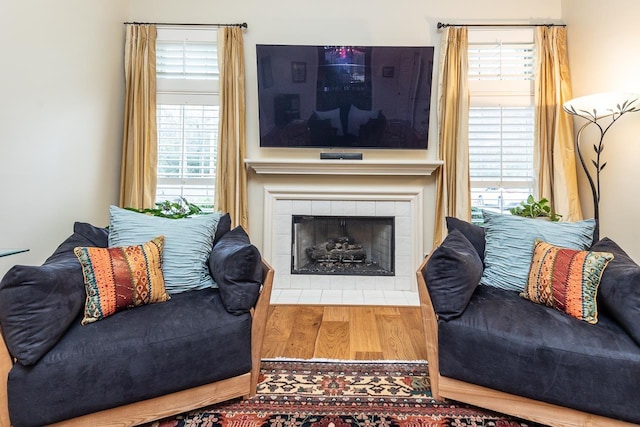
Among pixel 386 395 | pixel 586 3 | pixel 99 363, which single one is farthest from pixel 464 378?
pixel 586 3

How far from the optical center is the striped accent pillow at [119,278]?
143cm

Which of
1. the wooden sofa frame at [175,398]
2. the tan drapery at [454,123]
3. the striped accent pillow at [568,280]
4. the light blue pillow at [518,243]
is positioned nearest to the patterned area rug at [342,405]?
the wooden sofa frame at [175,398]

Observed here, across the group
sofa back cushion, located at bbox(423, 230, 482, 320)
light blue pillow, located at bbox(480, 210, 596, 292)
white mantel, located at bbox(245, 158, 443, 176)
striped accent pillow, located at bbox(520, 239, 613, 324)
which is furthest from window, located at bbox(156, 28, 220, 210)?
striped accent pillow, located at bbox(520, 239, 613, 324)

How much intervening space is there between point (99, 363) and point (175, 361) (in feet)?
0.87

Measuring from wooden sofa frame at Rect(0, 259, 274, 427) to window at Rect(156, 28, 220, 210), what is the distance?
203 centimetres

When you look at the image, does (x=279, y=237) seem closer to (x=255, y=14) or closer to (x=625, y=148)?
(x=255, y=14)

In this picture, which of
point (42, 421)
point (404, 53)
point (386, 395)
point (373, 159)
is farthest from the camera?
point (373, 159)

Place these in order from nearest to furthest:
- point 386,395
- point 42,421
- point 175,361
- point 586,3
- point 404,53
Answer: point 42,421 → point 175,361 → point 386,395 → point 586,3 → point 404,53

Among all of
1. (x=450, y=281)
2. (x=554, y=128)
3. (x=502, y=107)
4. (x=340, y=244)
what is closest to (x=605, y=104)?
(x=554, y=128)

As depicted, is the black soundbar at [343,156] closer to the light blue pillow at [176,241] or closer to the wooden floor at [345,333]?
the wooden floor at [345,333]

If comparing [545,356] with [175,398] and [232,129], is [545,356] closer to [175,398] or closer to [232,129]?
[175,398]

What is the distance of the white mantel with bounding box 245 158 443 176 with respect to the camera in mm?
3072

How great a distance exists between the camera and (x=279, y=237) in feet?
10.8

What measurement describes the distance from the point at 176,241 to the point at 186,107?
1991 millimetres
